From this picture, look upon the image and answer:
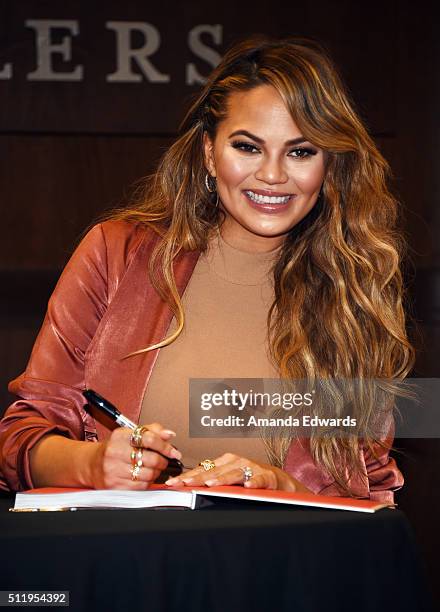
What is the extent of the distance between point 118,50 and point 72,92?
207mm

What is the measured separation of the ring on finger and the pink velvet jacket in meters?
0.27

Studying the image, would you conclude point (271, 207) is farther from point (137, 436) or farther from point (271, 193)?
point (137, 436)

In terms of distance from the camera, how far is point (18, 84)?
11.5 ft

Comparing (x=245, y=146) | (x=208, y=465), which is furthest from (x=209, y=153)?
(x=208, y=465)

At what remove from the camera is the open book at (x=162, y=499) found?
134 centimetres

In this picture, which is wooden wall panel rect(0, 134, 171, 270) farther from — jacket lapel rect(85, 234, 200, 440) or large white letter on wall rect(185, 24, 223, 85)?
jacket lapel rect(85, 234, 200, 440)

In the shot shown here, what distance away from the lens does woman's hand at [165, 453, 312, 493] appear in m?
1.51

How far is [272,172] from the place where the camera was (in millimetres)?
1982

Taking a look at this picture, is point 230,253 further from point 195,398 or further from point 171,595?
point 171,595

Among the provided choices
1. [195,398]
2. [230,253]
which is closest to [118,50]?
[230,253]

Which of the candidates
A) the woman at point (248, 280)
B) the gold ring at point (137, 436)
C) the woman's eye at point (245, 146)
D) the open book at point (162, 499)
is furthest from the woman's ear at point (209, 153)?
the open book at point (162, 499)

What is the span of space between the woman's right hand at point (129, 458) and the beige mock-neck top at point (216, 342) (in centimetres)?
44

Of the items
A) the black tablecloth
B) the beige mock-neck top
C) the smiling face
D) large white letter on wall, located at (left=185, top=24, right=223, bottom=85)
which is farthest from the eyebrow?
large white letter on wall, located at (left=185, top=24, right=223, bottom=85)

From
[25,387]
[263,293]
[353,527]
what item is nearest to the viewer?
[353,527]
